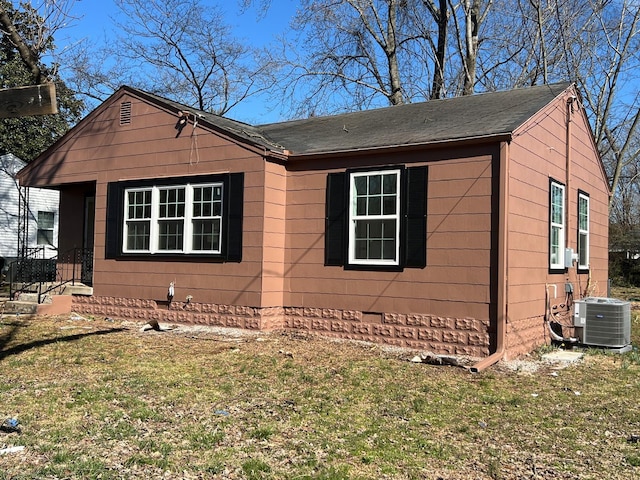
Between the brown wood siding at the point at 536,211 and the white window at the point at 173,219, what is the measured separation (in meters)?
4.95

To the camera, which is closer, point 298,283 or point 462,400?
point 462,400

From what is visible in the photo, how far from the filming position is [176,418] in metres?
5.02

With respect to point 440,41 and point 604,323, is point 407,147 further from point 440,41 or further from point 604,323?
point 440,41

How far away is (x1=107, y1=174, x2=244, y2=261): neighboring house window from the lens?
10078mm

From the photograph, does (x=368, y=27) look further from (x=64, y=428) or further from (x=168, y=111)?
(x=64, y=428)

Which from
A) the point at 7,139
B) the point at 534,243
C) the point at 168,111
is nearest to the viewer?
the point at 534,243

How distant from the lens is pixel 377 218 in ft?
30.0

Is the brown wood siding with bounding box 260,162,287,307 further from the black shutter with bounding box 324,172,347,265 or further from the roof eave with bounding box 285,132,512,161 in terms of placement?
the black shutter with bounding box 324,172,347,265

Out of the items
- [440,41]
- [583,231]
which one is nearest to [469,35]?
[440,41]

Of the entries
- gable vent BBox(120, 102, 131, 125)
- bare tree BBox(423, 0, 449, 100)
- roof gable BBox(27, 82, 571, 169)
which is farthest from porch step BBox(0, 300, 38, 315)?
bare tree BBox(423, 0, 449, 100)

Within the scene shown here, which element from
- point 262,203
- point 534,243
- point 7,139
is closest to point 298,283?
point 262,203

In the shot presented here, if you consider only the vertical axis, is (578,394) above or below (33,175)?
below

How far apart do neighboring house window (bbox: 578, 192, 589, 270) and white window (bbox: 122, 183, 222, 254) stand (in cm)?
689

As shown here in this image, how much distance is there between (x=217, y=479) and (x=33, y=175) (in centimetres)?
1123
